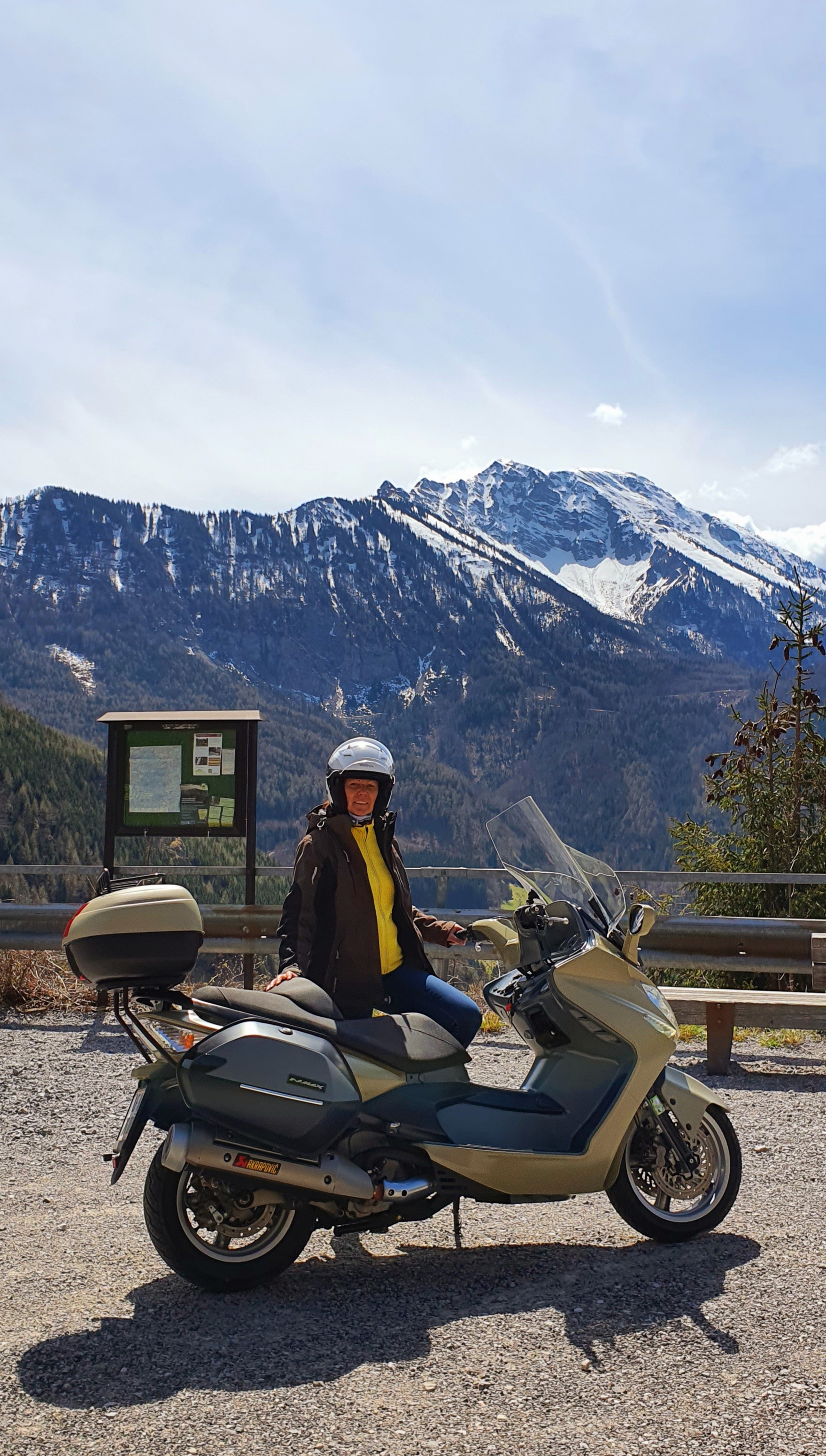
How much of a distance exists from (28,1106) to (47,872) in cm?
322

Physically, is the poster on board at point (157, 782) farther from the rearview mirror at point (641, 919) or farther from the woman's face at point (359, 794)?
the rearview mirror at point (641, 919)

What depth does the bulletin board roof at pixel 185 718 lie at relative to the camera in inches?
345

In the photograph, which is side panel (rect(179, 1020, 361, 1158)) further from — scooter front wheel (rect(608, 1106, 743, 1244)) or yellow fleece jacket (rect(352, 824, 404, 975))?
scooter front wheel (rect(608, 1106, 743, 1244))

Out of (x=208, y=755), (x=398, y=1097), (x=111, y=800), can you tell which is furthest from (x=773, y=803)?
(x=398, y=1097)

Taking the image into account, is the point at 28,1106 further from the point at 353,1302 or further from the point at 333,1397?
the point at 333,1397

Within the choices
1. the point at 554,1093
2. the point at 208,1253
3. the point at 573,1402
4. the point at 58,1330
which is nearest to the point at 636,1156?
the point at 554,1093

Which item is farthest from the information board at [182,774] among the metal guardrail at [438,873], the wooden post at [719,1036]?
the wooden post at [719,1036]

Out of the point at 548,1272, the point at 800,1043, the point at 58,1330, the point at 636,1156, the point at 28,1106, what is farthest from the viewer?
the point at 800,1043

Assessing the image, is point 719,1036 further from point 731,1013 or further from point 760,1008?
point 760,1008

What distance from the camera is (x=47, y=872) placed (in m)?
8.90

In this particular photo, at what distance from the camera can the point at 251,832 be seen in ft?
28.5

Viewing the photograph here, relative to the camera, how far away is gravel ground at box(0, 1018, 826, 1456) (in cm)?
259

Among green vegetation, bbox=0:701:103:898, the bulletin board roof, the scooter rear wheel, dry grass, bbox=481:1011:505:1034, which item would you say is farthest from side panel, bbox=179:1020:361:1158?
green vegetation, bbox=0:701:103:898

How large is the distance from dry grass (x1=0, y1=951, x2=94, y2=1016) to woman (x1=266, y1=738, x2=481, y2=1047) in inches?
183
